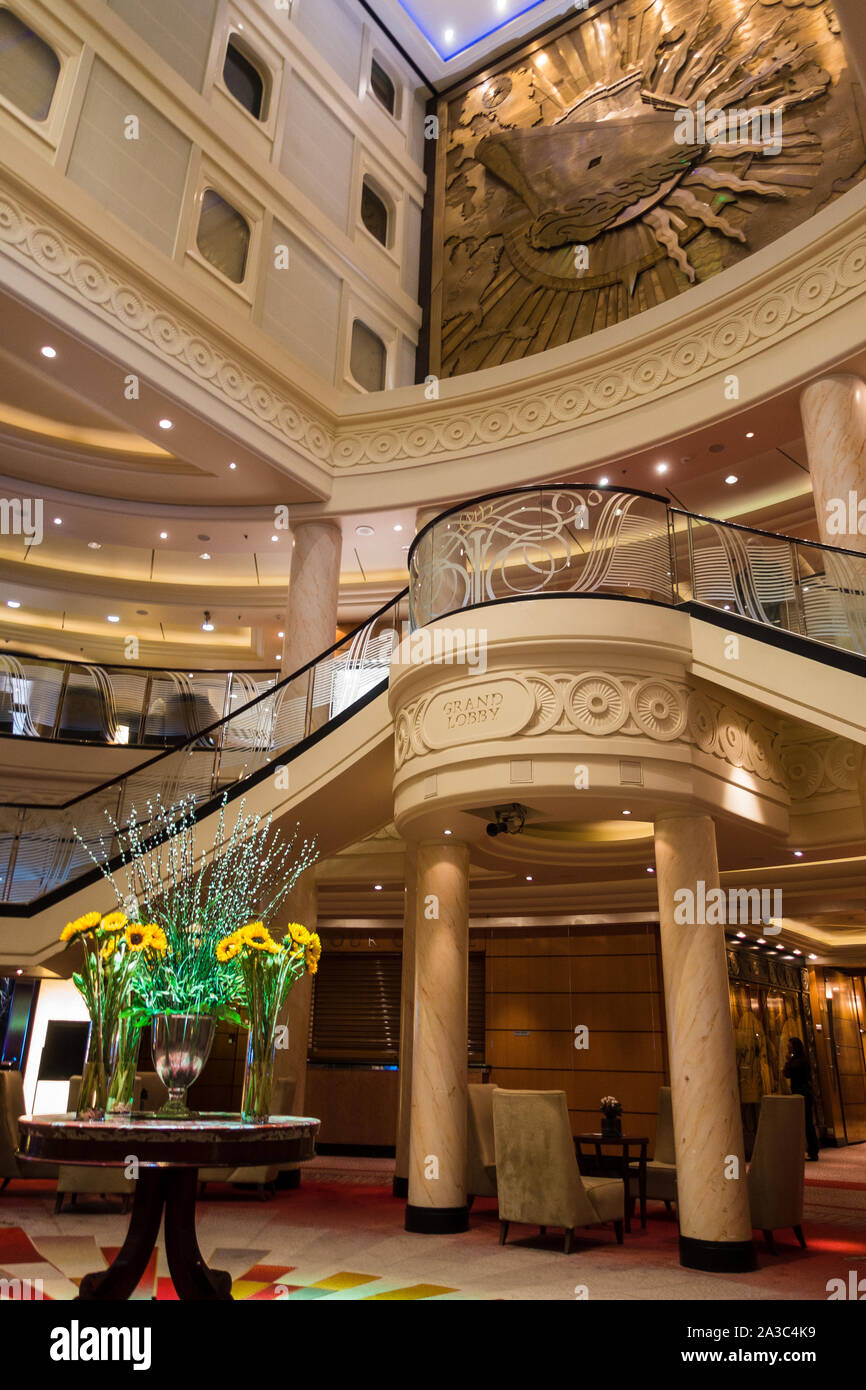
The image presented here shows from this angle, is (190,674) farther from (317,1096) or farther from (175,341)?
(317,1096)

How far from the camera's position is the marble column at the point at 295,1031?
915cm

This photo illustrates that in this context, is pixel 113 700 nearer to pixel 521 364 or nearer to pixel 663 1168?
pixel 521 364

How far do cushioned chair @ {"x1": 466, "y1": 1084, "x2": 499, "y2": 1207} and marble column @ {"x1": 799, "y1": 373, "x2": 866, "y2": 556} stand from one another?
5819 millimetres

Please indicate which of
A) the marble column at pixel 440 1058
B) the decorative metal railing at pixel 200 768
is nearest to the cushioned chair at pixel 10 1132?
the decorative metal railing at pixel 200 768

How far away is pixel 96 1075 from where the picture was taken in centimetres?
411

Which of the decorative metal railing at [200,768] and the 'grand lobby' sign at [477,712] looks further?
the decorative metal railing at [200,768]

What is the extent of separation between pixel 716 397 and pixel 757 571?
381 centimetres

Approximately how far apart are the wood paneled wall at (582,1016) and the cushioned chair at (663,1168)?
260 cm

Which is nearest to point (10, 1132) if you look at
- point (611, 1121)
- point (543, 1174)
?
point (543, 1174)

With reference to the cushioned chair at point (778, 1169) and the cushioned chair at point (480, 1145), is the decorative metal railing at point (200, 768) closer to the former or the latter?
the cushioned chair at point (480, 1145)

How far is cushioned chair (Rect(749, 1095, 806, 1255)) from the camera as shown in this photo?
22.0ft

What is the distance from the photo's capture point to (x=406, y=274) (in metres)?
15.1

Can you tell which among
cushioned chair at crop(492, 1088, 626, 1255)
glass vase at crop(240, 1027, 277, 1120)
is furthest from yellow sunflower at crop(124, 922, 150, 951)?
cushioned chair at crop(492, 1088, 626, 1255)
